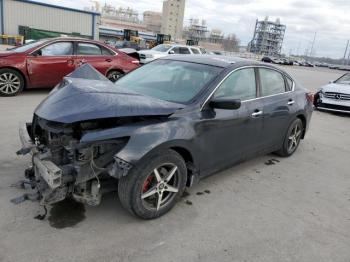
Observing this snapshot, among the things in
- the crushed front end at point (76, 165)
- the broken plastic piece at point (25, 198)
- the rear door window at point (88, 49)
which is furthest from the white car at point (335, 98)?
the broken plastic piece at point (25, 198)

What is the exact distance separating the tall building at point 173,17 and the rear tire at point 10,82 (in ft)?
373

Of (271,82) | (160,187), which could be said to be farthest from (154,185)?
(271,82)

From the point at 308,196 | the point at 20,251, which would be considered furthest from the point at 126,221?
the point at 308,196

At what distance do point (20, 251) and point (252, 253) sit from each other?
6.55 ft

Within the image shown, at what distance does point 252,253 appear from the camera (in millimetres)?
→ 3051

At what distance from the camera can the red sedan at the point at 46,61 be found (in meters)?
8.22

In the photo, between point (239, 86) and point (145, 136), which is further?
point (239, 86)

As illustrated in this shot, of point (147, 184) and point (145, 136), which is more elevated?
point (145, 136)

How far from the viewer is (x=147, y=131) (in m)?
3.14

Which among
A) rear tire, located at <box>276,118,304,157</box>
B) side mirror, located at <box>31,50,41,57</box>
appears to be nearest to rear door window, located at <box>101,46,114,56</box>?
side mirror, located at <box>31,50,41,57</box>

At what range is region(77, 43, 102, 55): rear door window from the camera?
912cm

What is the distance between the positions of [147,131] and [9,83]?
651 centimetres

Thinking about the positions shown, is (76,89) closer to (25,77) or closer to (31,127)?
(31,127)

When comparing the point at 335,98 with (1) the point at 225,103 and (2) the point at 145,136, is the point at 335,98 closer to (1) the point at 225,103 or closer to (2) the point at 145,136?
(1) the point at 225,103
